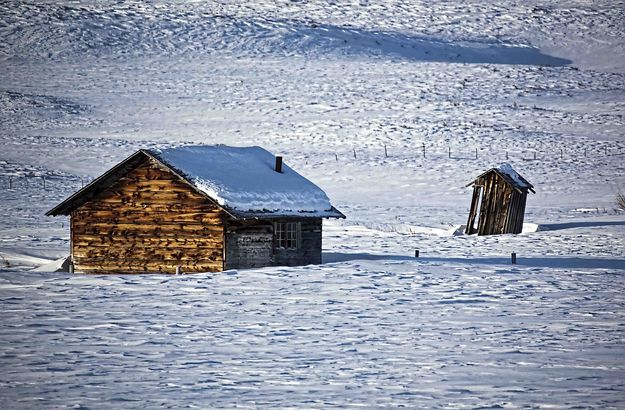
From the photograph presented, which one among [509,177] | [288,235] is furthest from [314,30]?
[288,235]

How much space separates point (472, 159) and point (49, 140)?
2135 cm

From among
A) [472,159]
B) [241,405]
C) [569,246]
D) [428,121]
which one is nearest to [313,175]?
[472,159]

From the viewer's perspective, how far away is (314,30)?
277ft

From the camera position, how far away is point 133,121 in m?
63.7

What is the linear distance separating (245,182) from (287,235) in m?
1.65

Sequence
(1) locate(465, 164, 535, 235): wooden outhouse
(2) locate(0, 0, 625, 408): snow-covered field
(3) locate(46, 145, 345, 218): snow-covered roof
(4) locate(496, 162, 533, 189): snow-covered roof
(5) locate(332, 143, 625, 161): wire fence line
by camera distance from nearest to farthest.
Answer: (2) locate(0, 0, 625, 408): snow-covered field < (3) locate(46, 145, 345, 218): snow-covered roof < (1) locate(465, 164, 535, 235): wooden outhouse < (4) locate(496, 162, 533, 189): snow-covered roof < (5) locate(332, 143, 625, 161): wire fence line

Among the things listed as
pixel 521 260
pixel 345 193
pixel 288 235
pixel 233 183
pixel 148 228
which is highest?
pixel 233 183

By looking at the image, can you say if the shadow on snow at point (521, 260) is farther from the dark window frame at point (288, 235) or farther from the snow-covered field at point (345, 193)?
the dark window frame at point (288, 235)

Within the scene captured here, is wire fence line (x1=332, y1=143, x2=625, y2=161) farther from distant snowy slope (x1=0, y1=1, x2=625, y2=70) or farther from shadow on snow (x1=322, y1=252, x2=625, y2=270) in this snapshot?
shadow on snow (x1=322, y1=252, x2=625, y2=270)

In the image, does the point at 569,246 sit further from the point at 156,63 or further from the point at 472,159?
the point at 156,63

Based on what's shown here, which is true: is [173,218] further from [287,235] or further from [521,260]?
[521,260]

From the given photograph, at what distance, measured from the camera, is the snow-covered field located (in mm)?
14984

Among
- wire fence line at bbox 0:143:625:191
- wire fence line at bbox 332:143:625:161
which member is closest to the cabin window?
wire fence line at bbox 0:143:625:191

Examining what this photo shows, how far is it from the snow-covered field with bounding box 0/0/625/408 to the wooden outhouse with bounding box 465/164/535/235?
2.80 ft
